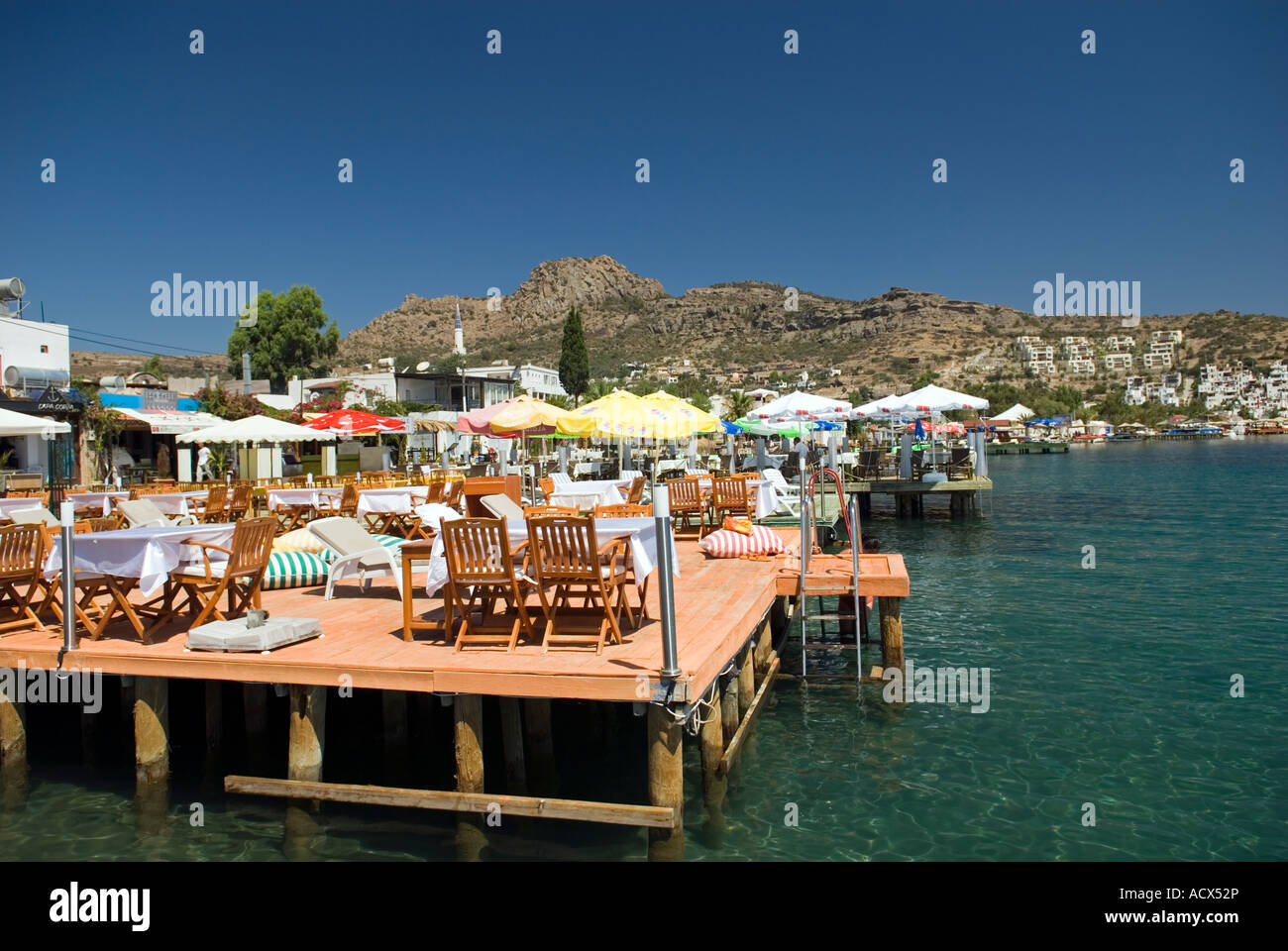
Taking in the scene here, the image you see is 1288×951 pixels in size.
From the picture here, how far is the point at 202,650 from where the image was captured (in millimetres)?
7363

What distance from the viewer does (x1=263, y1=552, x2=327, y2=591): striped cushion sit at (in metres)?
10.6

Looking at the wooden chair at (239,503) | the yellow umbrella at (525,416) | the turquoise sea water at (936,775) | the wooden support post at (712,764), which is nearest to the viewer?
the turquoise sea water at (936,775)

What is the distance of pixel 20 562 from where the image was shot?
26.8 ft

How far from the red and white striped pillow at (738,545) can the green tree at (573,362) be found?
6090 cm

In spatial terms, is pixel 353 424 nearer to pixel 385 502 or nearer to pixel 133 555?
pixel 385 502

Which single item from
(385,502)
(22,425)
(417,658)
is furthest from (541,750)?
(22,425)

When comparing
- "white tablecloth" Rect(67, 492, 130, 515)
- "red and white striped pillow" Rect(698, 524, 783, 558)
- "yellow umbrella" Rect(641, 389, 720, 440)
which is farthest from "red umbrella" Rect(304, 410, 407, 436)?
"red and white striped pillow" Rect(698, 524, 783, 558)

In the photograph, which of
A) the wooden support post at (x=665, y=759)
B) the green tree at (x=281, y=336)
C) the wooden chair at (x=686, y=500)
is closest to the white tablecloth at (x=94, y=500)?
the wooden chair at (x=686, y=500)

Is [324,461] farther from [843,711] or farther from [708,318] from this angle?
[708,318]

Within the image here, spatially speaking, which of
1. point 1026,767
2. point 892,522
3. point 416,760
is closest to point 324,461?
point 892,522

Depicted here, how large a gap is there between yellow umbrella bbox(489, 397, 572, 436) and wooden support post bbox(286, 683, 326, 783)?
1020 cm

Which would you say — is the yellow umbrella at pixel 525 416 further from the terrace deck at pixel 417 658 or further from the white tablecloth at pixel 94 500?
the terrace deck at pixel 417 658

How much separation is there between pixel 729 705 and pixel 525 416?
396 inches

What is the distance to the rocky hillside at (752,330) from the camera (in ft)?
Result: 415
